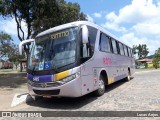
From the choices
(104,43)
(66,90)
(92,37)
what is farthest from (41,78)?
(104,43)

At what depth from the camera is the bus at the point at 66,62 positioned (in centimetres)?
927

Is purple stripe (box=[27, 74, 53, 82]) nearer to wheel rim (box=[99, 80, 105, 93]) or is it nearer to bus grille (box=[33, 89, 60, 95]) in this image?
bus grille (box=[33, 89, 60, 95])

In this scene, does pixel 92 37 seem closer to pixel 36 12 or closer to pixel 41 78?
pixel 41 78

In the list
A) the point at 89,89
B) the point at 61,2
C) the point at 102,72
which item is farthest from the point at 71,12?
the point at 89,89

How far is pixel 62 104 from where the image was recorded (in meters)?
10.3

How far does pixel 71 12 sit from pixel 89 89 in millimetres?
20446

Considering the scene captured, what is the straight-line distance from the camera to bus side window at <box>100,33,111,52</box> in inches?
486

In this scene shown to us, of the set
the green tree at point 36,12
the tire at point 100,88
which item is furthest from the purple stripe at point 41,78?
the green tree at point 36,12

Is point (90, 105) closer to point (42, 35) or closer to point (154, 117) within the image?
point (154, 117)

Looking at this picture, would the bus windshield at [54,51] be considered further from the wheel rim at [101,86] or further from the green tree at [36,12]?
the green tree at [36,12]

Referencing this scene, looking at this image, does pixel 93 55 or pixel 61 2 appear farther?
pixel 61 2

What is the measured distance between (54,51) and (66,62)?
78 centimetres

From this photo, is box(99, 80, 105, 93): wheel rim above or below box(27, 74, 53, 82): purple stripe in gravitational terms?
below

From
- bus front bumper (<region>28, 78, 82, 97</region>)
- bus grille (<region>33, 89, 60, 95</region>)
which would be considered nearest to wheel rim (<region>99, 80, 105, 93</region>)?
bus front bumper (<region>28, 78, 82, 97</region>)
